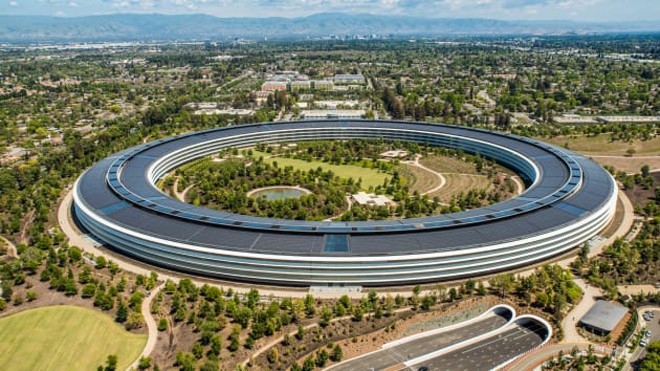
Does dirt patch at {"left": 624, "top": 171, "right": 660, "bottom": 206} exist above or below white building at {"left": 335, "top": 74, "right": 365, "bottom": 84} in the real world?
below

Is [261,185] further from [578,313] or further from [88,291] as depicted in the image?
[578,313]

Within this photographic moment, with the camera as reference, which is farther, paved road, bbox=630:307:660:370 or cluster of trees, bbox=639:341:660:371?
paved road, bbox=630:307:660:370

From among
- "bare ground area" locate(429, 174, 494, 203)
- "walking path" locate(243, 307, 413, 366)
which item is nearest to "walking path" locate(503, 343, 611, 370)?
"walking path" locate(243, 307, 413, 366)

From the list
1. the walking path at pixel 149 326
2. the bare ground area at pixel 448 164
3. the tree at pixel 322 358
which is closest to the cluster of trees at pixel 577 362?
the tree at pixel 322 358

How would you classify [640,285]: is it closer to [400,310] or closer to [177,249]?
[400,310]

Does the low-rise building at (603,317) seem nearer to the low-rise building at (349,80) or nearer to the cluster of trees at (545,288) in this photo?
the cluster of trees at (545,288)

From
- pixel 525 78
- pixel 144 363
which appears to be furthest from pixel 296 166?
pixel 525 78

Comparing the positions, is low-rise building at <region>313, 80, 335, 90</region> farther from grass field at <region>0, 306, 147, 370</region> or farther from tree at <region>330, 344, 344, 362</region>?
tree at <region>330, 344, 344, 362</region>
